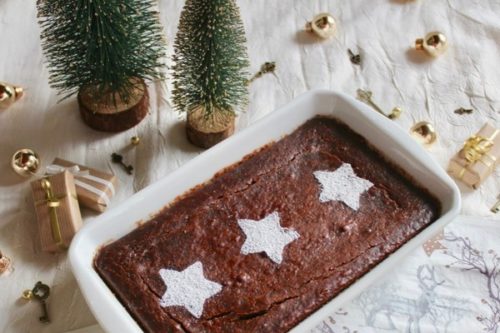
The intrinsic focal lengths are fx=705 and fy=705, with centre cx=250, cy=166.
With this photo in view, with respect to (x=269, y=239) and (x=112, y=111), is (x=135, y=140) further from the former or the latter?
(x=269, y=239)

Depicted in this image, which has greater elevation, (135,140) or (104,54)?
(104,54)

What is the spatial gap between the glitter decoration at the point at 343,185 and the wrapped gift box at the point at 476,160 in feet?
0.77

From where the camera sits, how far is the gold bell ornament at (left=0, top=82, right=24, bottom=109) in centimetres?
151

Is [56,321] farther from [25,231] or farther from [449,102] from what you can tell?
[449,102]

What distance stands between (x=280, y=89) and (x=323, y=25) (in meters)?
0.20

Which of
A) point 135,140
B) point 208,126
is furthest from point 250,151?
point 135,140

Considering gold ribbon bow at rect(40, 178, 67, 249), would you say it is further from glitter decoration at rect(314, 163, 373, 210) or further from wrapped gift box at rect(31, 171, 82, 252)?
glitter decoration at rect(314, 163, 373, 210)

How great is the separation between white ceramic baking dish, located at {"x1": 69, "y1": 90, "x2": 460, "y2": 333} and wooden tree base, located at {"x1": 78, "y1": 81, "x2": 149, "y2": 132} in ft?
0.88

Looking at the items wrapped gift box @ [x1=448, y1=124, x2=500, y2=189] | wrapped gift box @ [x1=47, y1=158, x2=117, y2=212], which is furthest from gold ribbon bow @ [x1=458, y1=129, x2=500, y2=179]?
wrapped gift box @ [x1=47, y1=158, x2=117, y2=212]

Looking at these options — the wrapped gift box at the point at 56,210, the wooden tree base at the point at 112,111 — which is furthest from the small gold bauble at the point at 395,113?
the wrapped gift box at the point at 56,210

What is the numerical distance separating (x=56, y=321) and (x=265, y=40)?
80cm

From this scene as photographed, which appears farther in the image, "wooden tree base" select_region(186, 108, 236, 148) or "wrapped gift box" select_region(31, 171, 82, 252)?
"wooden tree base" select_region(186, 108, 236, 148)

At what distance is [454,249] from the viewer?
1342mm

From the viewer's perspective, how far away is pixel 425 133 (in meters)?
1.49
